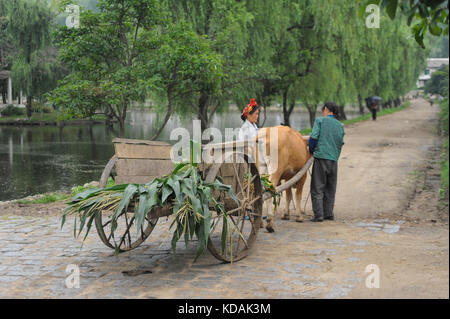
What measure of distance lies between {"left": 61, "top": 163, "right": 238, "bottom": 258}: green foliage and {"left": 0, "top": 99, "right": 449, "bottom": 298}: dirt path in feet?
1.64

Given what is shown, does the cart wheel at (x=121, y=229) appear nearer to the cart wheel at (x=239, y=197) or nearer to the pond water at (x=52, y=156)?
the cart wheel at (x=239, y=197)

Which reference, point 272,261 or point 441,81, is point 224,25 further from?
point 441,81

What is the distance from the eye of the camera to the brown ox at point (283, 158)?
24.9ft

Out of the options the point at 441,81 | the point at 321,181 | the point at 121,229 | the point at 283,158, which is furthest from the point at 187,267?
the point at 441,81

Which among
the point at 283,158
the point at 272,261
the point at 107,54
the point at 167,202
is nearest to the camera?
the point at 167,202

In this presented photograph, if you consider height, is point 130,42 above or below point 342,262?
above

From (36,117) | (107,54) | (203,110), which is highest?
(107,54)

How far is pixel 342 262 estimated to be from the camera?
5.91 meters

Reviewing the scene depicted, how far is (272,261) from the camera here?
5.95m

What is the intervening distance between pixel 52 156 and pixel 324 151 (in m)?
17.5

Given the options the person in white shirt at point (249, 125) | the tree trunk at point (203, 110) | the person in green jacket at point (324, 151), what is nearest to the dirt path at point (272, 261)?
the person in green jacket at point (324, 151)

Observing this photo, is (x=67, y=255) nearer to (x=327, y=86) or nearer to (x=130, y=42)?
(x=130, y=42)
